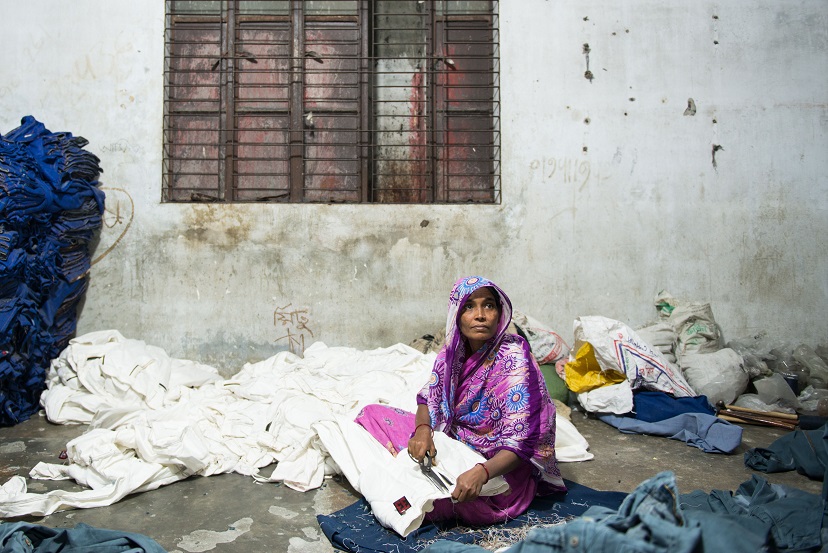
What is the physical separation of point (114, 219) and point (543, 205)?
356cm

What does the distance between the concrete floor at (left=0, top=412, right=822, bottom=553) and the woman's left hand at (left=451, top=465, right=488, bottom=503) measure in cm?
59

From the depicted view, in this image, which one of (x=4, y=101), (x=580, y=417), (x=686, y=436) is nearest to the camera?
(x=686, y=436)

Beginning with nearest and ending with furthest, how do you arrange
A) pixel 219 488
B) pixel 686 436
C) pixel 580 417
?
1. pixel 219 488
2. pixel 686 436
3. pixel 580 417

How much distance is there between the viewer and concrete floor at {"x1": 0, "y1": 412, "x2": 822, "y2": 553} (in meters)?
2.81

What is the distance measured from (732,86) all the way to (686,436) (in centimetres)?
315

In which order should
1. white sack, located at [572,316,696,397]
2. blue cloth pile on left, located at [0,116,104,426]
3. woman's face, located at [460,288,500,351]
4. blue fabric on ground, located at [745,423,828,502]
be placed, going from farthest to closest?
1. white sack, located at [572,316,696,397]
2. blue cloth pile on left, located at [0,116,104,426]
3. blue fabric on ground, located at [745,423,828,502]
4. woman's face, located at [460,288,500,351]

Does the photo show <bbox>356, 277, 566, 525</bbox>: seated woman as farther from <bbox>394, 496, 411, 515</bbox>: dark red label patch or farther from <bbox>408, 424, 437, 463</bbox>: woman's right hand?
<bbox>394, 496, 411, 515</bbox>: dark red label patch

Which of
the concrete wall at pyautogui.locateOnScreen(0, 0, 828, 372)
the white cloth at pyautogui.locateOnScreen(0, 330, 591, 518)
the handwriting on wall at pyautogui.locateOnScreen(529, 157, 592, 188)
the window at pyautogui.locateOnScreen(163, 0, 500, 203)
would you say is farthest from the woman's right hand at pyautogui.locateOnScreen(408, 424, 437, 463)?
the handwriting on wall at pyautogui.locateOnScreen(529, 157, 592, 188)

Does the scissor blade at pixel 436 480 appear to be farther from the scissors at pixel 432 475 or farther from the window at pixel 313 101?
the window at pixel 313 101

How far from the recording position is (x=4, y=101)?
5.55 metres

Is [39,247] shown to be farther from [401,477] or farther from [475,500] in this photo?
[475,500]

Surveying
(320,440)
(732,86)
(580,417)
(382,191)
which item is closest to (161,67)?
(382,191)

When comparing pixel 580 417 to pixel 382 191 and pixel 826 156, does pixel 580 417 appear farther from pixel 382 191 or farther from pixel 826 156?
pixel 826 156

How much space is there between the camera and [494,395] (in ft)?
9.73
